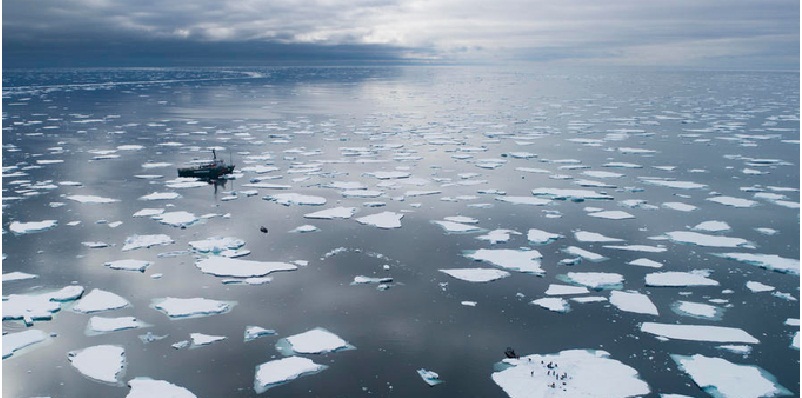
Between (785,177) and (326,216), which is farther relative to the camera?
(785,177)

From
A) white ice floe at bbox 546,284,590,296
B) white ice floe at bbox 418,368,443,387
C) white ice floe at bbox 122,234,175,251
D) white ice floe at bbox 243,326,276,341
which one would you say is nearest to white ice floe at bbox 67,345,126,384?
white ice floe at bbox 243,326,276,341

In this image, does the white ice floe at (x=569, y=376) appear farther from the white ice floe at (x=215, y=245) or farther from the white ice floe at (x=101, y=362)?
the white ice floe at (x=215, y=245)

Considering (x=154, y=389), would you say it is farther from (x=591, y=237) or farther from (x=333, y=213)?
(x=591, y=237)

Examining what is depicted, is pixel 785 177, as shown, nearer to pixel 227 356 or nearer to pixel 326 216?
pixel 326 216

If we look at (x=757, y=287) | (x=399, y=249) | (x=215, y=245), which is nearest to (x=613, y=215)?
(x=757, y=287)

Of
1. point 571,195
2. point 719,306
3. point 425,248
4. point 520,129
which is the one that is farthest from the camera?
point 520,129

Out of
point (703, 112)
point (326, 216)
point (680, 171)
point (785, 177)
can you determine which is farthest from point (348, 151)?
point (703, 112)

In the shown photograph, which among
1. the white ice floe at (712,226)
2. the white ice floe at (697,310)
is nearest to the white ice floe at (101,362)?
the white ice floe at (697,310)
